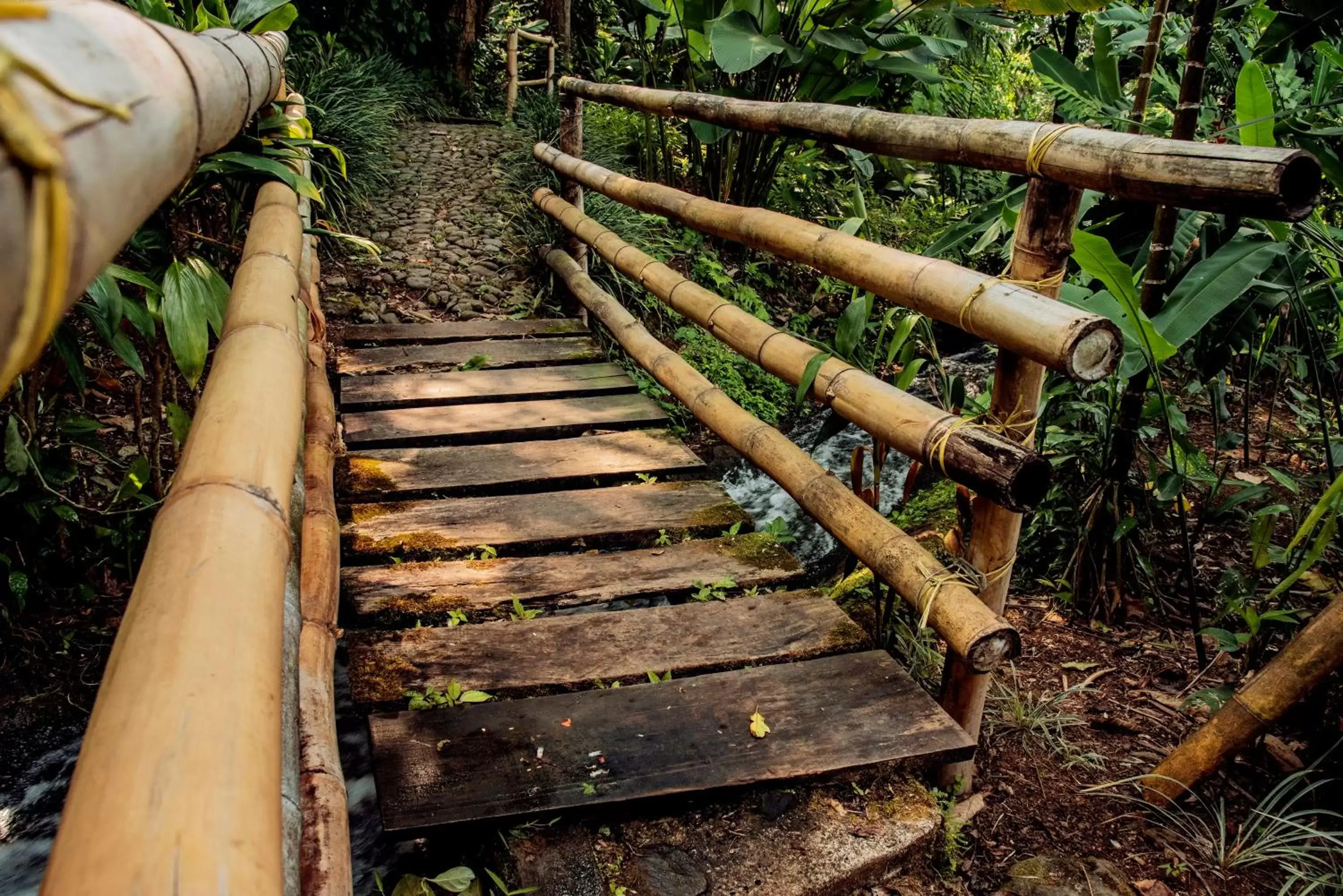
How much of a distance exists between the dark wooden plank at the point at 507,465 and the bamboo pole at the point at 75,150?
193cm

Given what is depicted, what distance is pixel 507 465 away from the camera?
2.79 m

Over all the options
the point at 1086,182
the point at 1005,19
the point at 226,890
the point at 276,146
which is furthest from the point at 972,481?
the point at 1005,19

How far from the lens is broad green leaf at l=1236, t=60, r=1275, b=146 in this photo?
5.53ft

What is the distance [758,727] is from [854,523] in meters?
0.53

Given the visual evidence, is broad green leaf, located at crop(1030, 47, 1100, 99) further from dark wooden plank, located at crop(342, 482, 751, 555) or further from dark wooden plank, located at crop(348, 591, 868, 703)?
dark wooden plank, located at crop(348, 591, 868, 703)

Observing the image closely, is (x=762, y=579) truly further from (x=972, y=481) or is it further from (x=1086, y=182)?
(x=1086, y=182)

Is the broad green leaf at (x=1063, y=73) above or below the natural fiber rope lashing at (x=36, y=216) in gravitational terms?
above

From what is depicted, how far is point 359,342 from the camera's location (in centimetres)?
382

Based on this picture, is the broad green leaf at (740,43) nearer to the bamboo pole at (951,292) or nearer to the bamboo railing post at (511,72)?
the bamboo pole at (951,292)

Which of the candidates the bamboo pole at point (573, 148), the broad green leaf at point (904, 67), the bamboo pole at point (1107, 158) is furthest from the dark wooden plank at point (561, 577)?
the broad green leaf at point (904, 67)

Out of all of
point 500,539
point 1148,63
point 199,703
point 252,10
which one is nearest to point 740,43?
point 1148,63

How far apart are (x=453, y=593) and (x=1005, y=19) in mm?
5195

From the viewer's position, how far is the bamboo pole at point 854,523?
156 cm

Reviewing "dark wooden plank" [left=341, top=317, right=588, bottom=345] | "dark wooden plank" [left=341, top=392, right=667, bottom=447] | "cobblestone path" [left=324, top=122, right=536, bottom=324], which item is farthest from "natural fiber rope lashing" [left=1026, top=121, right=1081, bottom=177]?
"cobblestone path" [left=324, top=122, right=536, bottom=324]
